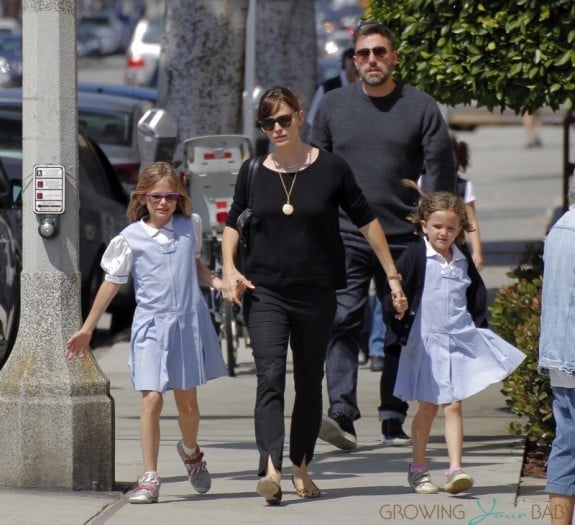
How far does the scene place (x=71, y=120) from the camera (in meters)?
7.05

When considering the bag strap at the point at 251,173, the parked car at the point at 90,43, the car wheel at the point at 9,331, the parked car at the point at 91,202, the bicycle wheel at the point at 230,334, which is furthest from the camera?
the parked car at the point at 90,43

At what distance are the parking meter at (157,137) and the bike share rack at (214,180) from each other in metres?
0.22

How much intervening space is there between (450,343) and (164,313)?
4.22 feet

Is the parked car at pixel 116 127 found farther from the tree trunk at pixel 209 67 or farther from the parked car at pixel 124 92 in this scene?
the parked car at pixel 124 92

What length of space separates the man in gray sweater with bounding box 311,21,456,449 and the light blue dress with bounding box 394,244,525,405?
79 centimetres

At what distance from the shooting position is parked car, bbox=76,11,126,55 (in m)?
55.5

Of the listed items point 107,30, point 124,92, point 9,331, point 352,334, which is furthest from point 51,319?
point 107,30

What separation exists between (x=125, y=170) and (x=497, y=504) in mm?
8034

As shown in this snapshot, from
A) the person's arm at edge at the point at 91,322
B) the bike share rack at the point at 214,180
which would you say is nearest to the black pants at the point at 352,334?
the person's arm at edge at the point at 91,322

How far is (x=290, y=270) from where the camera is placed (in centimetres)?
688

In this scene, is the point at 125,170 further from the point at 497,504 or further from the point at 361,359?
the point at 497,504

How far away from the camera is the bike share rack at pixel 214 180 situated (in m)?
10.9

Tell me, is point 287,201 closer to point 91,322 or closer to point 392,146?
point 91,322

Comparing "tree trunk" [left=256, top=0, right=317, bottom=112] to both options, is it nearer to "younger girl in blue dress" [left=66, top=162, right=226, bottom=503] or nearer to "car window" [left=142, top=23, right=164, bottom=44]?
"younger girl in blue dress" [left=66, top=162, right=226, bottom=503]
